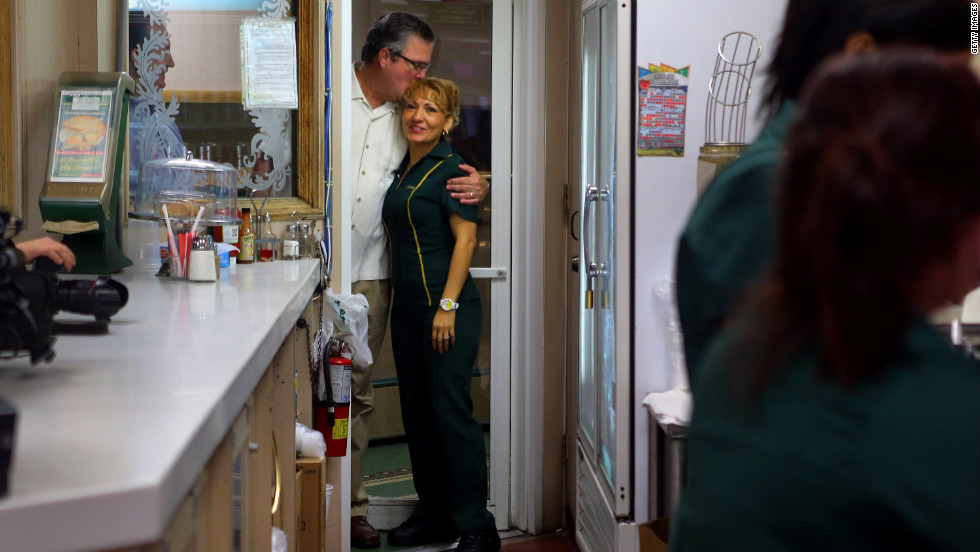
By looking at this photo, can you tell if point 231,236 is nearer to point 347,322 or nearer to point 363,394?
point 347,322

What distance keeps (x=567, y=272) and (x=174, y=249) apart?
176 cm

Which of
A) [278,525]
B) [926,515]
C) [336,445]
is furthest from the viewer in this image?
[336,445]

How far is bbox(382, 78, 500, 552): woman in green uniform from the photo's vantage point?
3291 mm

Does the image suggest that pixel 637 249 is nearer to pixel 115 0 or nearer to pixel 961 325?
pixel 961 325

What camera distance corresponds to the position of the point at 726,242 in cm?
106

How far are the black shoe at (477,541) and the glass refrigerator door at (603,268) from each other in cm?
51

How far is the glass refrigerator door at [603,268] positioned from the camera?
2.51 m

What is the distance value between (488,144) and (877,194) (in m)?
3.01

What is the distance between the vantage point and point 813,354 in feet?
2.40

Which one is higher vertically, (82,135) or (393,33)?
(393,33)

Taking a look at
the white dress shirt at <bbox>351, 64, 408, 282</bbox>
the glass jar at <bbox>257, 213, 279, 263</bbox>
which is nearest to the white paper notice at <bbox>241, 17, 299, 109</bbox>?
the glass jar at <bbox>257, 213, 279, 263</bbox>

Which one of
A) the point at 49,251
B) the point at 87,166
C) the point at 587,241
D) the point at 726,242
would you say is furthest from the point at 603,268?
the point at 726,242

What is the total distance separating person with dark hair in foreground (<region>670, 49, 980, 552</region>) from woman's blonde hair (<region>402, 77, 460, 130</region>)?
2696mm

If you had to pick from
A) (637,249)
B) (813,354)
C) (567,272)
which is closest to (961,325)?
(637,249)
